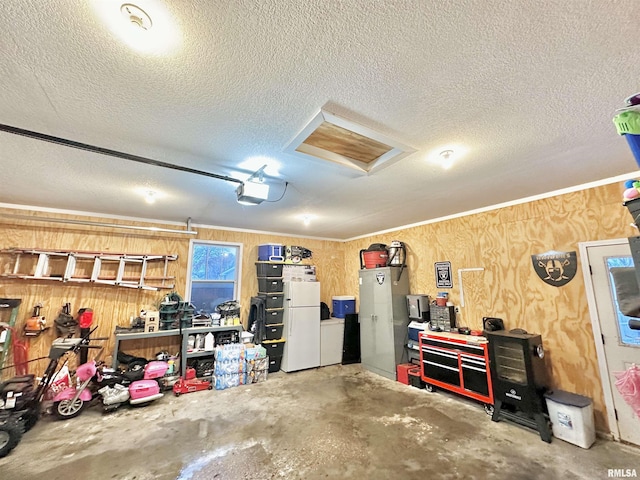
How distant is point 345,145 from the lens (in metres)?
2.36

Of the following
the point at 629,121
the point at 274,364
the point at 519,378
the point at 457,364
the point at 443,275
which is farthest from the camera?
the point at 274,364

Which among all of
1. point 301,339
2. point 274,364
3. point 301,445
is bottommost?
point 301,445

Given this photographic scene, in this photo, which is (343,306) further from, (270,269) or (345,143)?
(345,143)

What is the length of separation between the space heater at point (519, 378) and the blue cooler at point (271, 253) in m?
3.59

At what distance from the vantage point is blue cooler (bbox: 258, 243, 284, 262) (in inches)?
206

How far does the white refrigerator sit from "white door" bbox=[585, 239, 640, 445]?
3.91m

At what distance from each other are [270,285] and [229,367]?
152 centimetres

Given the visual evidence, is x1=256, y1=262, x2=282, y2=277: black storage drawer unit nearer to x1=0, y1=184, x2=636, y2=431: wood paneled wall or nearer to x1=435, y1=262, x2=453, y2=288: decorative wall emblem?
x1=0, y1=184, x2=636, y2=431: wood paneled wall

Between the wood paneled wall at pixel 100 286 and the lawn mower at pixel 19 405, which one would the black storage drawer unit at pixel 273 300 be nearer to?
the wood paneled wall at pixel 100 286

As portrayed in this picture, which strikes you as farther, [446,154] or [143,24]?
[446,154]

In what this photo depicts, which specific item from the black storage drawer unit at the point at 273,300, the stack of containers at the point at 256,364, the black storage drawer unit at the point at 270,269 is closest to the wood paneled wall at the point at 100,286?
the black storage drawer unit at the point at 270,269

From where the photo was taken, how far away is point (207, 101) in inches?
67.7

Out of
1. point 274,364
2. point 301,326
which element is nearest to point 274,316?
point 301,326

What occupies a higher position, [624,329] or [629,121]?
[629,121]
